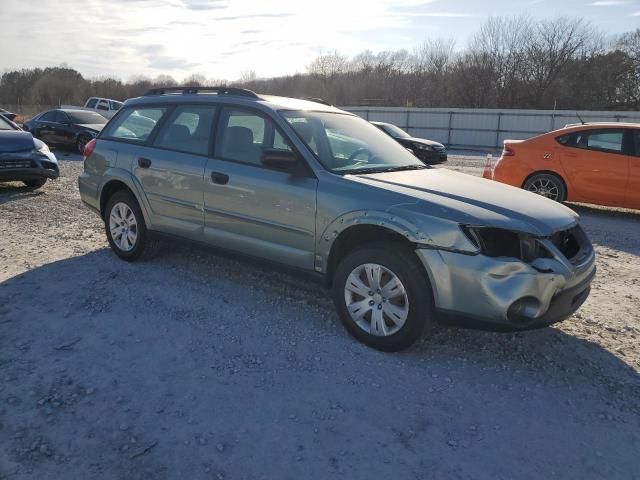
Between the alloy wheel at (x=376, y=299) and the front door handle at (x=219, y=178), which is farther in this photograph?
the front door handle at (x=219, y=178)

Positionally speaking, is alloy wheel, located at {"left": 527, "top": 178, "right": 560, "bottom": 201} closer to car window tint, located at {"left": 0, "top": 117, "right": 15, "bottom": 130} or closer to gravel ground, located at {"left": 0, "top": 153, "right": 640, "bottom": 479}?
gravel ground, located at {"left": 0, "top": 153, "right": 640, "bottom": 479}

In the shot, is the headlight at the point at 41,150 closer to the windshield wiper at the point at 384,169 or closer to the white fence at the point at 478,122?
the windshield wiper at the point at 384,169

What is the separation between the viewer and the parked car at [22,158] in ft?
28.9

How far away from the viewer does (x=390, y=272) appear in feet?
11.6

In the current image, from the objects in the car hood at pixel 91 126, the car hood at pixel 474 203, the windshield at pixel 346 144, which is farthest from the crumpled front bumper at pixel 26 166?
the car hood at pixel 91 126

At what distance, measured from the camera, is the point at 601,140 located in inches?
A: 333

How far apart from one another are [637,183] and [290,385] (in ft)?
23.8

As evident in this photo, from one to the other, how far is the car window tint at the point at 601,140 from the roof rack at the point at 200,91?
6347 millimetres

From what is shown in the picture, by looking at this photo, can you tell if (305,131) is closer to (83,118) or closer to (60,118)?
(83,118)

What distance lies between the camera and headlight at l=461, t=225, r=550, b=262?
330cm

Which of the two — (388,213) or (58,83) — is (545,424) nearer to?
(388,213)

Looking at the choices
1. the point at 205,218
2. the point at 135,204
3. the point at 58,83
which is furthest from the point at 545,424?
the point at 58,83

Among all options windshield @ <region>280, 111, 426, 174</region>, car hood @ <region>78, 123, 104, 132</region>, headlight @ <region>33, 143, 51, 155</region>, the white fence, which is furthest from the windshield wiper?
the white fence

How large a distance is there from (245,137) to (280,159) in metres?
0.69
